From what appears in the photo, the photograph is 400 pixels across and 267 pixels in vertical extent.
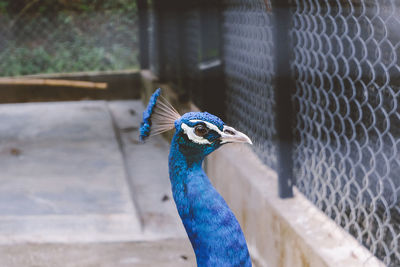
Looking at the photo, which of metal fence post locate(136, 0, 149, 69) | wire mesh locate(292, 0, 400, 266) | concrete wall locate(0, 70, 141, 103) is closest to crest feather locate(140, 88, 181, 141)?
wire mesh locate(292, 0, 400, 266)

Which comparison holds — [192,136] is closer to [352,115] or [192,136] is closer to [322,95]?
[352,115]

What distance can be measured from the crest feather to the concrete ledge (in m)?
0.83

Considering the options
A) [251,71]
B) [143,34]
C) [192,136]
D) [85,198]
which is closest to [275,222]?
[251,71]

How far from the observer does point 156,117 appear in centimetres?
156

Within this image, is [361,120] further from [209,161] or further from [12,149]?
[12,149]

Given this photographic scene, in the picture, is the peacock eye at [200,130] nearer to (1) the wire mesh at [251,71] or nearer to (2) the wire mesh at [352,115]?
(2) the wire mesh at [352,115]

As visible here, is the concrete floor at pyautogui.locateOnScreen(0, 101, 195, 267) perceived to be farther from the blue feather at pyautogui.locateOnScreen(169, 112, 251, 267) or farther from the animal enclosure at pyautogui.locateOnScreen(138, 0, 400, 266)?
the blue feather at pyautogui.locateOnScreen(169, 112, 251, 267)

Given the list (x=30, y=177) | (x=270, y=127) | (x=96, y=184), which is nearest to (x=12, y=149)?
(x=30, y=177)

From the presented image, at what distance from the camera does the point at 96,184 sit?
3980mm

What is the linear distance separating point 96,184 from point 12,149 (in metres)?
1.10

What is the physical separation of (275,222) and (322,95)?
22.3 inches

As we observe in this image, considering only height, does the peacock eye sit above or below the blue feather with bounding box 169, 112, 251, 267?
above

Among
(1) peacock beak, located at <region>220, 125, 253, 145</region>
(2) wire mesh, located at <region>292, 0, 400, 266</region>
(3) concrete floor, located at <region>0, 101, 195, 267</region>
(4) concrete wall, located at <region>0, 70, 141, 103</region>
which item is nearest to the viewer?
(1) peacock beak, located at <region>220, 125, 253, 145</region>

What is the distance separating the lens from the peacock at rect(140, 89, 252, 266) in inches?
59.6
